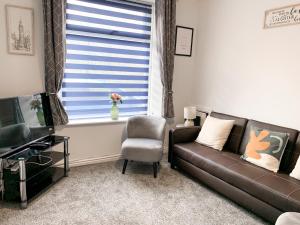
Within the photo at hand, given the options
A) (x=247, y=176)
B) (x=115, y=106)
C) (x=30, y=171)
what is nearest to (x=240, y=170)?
(x=247, y=176)

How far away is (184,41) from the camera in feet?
12.8

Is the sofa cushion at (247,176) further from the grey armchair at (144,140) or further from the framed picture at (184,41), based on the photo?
the framed picture at (184,41)

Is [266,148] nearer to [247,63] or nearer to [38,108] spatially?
[247,63]

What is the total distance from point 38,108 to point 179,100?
87.9 inches

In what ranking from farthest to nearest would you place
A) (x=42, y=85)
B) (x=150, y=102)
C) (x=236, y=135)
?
(x=150, y=102) → (x=236, y=135) → (x=42, y=85)

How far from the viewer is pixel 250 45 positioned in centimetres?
320

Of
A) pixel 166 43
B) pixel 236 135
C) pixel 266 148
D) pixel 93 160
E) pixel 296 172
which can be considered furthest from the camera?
pixel 166 43

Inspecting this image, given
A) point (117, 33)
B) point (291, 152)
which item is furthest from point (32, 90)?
point (291, 152)

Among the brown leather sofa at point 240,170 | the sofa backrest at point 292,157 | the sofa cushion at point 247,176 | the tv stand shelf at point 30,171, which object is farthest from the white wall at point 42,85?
the sofa backrest at point 292,157

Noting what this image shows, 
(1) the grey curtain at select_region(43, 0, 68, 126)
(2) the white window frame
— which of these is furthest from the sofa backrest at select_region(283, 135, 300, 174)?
(1) the grey curtain at select_region(43, 0, 68, 126)

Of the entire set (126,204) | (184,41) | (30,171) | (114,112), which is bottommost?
(126,204)

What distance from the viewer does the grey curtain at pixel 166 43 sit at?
3.52 meters

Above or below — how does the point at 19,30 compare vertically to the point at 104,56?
above

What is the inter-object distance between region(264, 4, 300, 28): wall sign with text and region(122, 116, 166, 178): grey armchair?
72.8 inches
